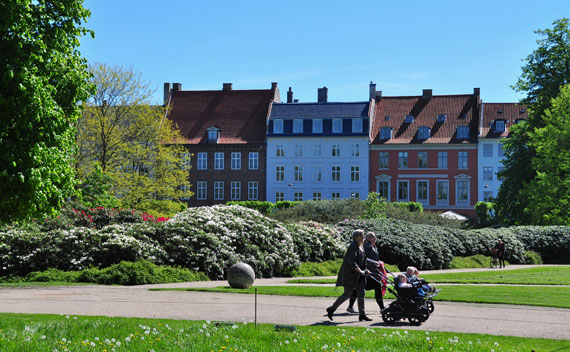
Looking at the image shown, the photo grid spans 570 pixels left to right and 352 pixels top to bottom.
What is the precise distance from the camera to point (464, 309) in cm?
1483

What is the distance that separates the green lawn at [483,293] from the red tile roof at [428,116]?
175ft

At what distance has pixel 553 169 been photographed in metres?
44.3

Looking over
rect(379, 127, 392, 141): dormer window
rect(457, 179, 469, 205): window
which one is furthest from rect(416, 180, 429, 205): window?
rect(379, 127, 392, 141): dormer window

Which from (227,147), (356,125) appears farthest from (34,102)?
(356,125)

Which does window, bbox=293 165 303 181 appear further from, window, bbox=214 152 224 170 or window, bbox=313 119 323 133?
window, bbox=214 152 224 170

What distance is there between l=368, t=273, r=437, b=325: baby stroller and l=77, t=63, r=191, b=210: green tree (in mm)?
31438

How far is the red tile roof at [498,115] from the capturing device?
71375 millimetres

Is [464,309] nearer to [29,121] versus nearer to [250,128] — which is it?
[29,121]

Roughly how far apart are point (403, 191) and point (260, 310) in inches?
2388

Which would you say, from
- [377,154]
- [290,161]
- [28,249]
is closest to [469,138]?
[377,154]

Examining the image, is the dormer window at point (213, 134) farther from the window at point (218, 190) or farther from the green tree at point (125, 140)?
the green tree at point (125, 140)

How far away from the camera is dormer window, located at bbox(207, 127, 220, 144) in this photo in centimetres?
7488

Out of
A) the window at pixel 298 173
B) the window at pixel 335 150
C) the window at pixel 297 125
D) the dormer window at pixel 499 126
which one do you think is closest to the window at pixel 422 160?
the dormer window at pixel 499 126

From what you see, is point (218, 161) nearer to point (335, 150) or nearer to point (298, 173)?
point (298, 173)
